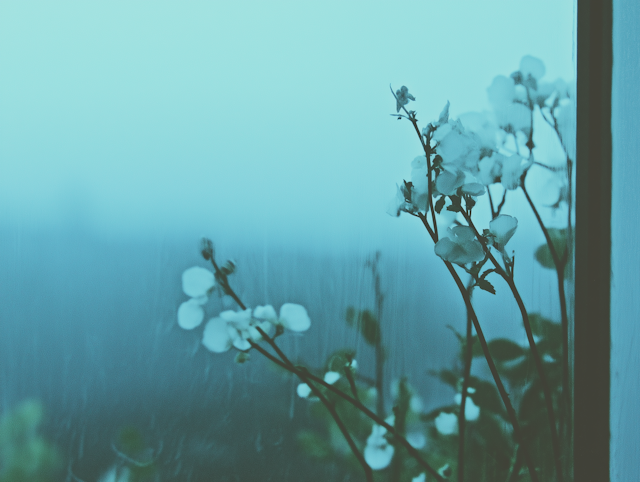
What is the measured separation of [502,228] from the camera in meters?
0.41

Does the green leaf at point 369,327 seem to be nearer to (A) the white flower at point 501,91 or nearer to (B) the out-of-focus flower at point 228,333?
(B) the out-of-focus flower at point 228,333

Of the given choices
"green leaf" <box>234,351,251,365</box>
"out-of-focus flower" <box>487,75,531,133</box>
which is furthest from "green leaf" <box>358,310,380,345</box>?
"out-of-focus flower" <box>487,75,531,133</box>

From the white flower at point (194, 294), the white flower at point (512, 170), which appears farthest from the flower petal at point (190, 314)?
the white flower at point (512, 170)

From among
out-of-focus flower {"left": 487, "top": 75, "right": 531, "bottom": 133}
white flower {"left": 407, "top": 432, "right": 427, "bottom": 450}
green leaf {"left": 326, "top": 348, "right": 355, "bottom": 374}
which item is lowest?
white flower {"left": 407, "top": 432, "right": 427, "bottom": 450}

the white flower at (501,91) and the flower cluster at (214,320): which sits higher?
the white flower at (501,91)

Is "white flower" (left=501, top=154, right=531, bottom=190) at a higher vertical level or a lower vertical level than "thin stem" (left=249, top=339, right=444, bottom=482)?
higher

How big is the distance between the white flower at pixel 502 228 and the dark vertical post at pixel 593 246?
0.12 meters

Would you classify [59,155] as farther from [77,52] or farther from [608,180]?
[608,180]

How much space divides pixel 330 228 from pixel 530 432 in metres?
0.28

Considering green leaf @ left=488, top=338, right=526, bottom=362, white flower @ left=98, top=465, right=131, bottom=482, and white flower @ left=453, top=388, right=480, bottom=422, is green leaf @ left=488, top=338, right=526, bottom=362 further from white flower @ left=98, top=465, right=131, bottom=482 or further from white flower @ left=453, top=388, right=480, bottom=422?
white flower @ left=98, top=465, right=131, bottom=482

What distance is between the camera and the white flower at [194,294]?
1.39 feet

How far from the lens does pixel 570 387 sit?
1.57 ft

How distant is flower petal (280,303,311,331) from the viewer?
435 mm

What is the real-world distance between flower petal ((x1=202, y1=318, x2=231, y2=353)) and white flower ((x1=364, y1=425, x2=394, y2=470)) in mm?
162
